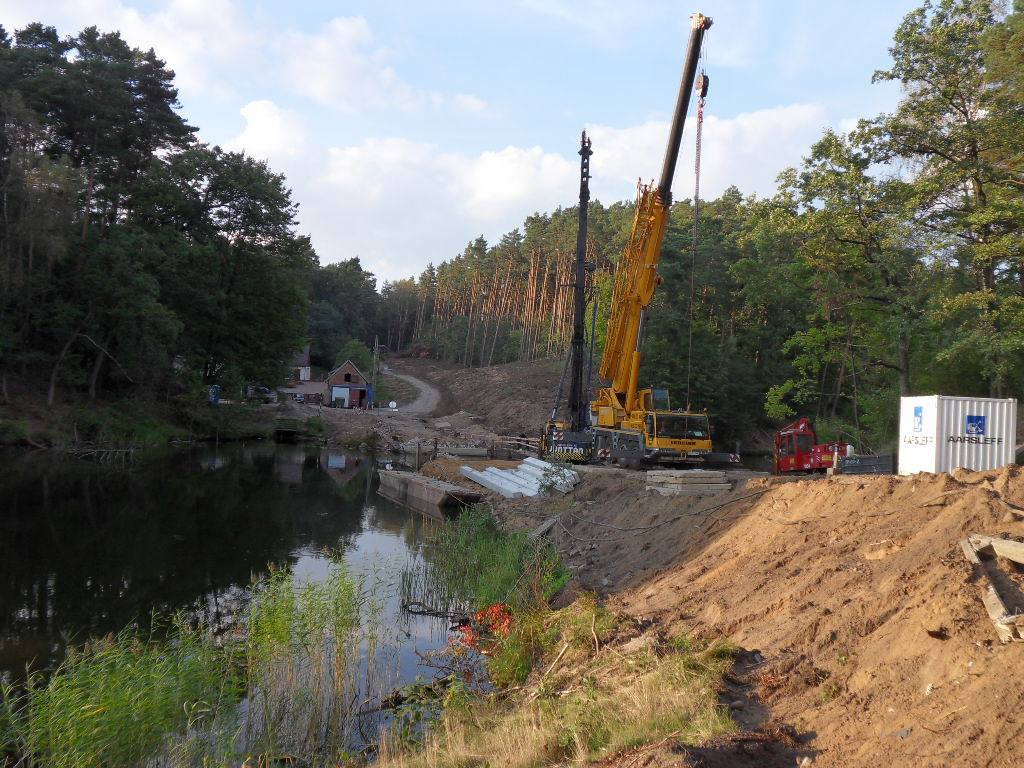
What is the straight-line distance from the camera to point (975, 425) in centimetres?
Result: 1498

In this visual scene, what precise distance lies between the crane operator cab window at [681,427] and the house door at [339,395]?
51.9 metres

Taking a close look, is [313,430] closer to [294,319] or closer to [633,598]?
[294,319]

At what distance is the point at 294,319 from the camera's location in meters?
55.2

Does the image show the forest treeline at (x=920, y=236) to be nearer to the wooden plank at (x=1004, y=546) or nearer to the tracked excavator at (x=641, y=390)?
the tracked excavator at (x=641, y=390)

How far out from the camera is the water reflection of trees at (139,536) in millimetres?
12876

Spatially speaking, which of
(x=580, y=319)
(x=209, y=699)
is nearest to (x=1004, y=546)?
(x=209, y=699)

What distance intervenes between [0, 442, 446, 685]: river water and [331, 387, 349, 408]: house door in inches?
1473

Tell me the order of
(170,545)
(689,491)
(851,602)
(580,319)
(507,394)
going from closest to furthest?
1. (851,602)
2. (689,491)
3. (170,545)
4. (580,319)
5. (507,394)

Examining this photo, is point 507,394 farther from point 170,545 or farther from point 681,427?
point 170,545

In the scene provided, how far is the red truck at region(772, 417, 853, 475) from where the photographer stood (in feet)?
81.8

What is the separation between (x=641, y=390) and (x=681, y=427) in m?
1.94

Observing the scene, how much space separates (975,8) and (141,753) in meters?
27.4

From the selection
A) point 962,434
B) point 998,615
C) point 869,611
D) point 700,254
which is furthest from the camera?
point 700,254

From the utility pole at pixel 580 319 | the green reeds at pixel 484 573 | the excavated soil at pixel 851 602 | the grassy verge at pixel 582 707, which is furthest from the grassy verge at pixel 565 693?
the utility pole at pixel 580 319
